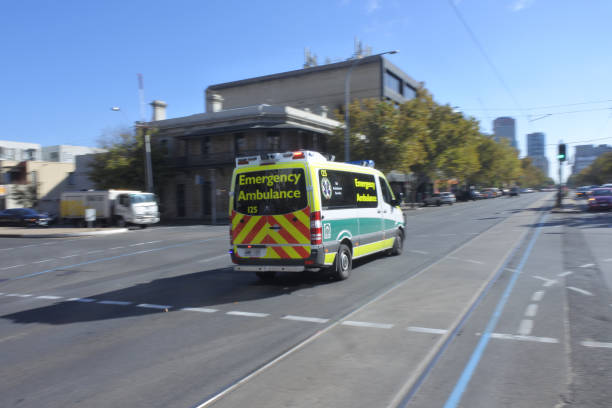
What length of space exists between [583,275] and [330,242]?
16.1 ft

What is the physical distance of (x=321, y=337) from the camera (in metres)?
5.32

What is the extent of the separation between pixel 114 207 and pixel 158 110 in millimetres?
16296

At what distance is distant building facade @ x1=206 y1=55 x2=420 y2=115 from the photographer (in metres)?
50.7

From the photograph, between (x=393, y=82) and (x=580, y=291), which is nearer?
(x=580, y=291)

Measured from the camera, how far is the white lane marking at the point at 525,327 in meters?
5.21

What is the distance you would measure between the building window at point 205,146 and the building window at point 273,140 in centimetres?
589

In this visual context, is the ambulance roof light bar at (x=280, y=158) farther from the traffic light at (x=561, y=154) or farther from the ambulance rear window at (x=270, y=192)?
the traffic light at (x=561, y=154)

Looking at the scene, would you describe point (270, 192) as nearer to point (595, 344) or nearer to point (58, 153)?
point (595, 344)

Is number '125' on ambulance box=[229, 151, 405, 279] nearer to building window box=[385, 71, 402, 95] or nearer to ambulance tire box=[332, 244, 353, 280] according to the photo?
ambulance tire box=[332, 244, 353, 280]

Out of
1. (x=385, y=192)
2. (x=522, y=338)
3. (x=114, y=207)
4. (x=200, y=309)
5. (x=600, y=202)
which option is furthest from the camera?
(x=114, y=207)

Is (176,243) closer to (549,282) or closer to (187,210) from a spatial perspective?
(549,282)

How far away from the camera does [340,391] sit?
12.5ft

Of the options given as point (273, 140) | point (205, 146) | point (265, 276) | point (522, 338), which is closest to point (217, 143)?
point (205, 146)

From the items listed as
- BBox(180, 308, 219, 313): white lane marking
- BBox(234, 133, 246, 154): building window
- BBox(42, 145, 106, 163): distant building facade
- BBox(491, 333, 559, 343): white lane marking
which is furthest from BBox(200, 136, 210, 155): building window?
BBox(42, 145, 106, 163): distant building facade
